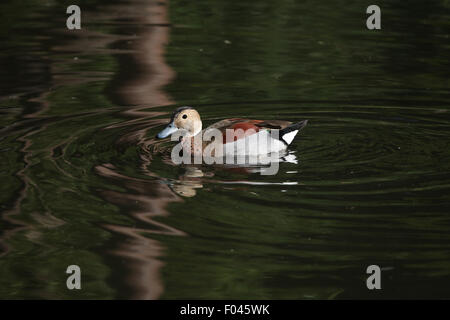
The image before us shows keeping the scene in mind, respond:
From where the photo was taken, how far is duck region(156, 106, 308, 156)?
10.1m

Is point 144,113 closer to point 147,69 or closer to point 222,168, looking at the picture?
point 147,69

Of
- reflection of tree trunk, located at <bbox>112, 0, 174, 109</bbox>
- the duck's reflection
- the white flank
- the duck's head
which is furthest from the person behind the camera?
reflection of tree trunk, located at <bbox>112, 0, 174, 109</bbox>

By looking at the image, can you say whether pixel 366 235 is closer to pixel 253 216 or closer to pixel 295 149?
pixel 253 216

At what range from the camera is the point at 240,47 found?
16.0 m

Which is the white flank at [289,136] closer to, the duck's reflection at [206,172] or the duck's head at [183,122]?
the duck's reflection at [206,172]

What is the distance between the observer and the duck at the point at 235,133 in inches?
397

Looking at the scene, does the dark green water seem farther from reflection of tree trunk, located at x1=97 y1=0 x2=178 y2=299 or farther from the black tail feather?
the black tail feather

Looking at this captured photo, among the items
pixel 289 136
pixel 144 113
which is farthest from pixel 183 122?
pixel 144 113

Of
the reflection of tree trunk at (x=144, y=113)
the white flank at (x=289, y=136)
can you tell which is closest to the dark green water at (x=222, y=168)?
the reflection of tree trunk at (x=144, y=113)

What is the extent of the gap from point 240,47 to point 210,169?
267 inches

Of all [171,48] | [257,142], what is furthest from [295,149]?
[171,48]

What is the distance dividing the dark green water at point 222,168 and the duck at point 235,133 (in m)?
0.28

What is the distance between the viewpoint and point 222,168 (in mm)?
9648

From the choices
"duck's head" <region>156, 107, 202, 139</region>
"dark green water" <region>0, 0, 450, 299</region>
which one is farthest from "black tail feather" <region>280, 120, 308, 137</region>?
"duck's head" <region>156, 107, 202, 139</region>
